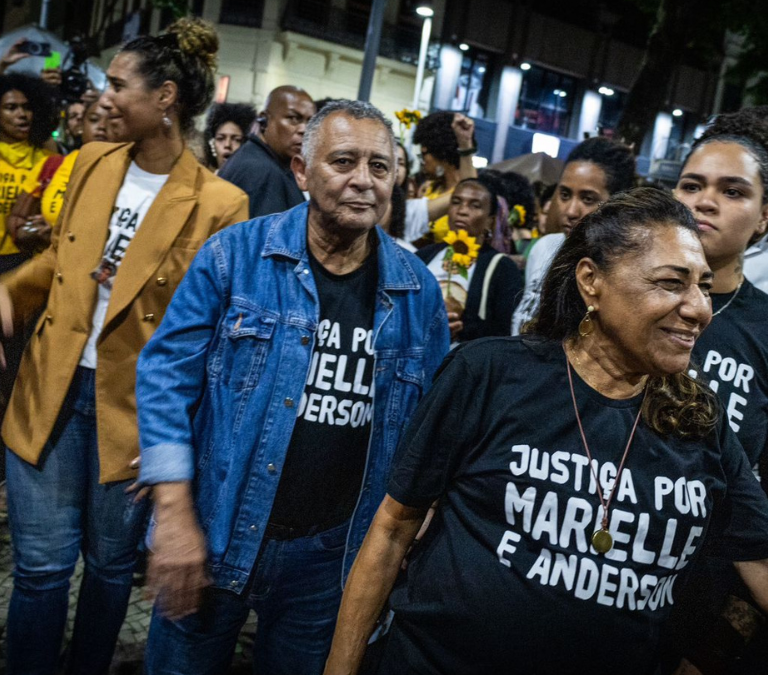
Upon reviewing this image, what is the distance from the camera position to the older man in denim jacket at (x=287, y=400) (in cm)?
208

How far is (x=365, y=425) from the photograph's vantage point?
227cm

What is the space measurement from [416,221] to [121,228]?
117 inches

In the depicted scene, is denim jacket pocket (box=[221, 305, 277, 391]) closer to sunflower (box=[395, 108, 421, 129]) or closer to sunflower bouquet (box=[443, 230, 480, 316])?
sunflower bouquet (box=[443, 230, 480, 316])

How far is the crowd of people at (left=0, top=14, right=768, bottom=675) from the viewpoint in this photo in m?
1.74

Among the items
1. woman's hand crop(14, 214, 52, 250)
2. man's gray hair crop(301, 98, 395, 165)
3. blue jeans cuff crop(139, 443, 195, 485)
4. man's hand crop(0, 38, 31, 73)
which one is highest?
man's hand crop(0, 38, 31, 73)

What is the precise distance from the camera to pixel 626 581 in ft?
5.61

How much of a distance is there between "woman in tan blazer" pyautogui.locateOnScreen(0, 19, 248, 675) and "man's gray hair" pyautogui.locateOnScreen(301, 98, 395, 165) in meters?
0.49

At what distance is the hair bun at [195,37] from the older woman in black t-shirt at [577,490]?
189 centimetres

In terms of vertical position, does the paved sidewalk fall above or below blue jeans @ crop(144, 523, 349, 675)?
below

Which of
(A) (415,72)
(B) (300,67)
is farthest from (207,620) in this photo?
(A) (415,72)

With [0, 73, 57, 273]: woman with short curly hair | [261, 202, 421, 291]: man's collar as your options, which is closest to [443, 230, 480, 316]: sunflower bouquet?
[261, 202, 421, 291]: man's collar

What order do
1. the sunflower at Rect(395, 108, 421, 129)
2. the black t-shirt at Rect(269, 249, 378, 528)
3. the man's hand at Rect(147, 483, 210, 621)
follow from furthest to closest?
the sunflower at Rect(395, 108, 421, 129), the black t-shirt at Rect(269, 249, 378, 528), the man's hand at Rect(147, 483, 210, 621)

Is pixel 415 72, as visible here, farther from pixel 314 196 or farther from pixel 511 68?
pixel 314 196

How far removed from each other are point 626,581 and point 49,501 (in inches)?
77.7
